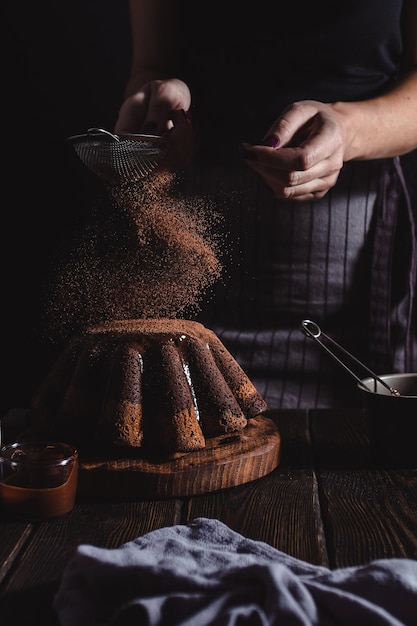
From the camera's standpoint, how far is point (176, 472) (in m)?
1.03

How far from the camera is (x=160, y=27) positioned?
181 cm

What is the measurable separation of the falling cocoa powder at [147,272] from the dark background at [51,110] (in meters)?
0.76

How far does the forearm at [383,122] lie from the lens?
4.71ft

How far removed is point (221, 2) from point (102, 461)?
1.05m

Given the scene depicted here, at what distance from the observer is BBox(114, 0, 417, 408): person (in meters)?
1.65

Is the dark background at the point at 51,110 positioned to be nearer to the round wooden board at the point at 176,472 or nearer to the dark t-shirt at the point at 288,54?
the dark t-shirt at the point at 288,54

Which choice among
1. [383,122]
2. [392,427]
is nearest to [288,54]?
[383,122]

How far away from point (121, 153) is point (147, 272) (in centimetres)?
20

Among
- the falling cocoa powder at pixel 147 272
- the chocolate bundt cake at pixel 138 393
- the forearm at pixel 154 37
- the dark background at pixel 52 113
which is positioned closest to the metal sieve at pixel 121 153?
the falling cocoa powder at pixel 147 272

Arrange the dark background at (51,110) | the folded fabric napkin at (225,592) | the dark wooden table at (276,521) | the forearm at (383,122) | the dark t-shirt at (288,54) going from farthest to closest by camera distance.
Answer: the dark background at (51,110) < the dark t-shirt at (288,54) < the forearm at (383,122) < the dark wooden table at (276,521) < the folded fabric napkin at (225,592)

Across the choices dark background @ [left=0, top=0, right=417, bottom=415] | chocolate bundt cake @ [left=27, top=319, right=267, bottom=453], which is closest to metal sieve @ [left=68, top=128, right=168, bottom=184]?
chocolate bundt cake @ [left=27, top=319, right=267, bottom=453]

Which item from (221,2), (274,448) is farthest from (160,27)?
(274,448)

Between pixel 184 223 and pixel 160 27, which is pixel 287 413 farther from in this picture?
pixel 160 27

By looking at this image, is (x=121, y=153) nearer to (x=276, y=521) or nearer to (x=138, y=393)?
(x=138, y=393)
